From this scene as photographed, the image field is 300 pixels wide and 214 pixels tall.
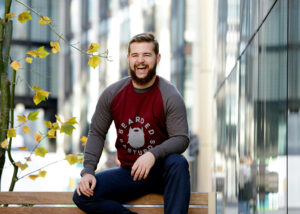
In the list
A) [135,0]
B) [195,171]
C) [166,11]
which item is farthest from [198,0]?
[195,171]

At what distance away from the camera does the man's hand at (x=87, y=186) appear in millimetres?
3104

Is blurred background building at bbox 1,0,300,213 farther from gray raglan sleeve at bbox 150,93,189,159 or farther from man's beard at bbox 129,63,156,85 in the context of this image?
man's beard at bbox 129,63,156,85

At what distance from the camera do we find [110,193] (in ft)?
10.4

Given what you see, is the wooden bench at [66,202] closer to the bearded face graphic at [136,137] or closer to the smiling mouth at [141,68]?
the bearded face graphic at [136,137]

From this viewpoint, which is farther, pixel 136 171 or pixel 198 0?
A: pixel 198 0

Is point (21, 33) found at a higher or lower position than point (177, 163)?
higher

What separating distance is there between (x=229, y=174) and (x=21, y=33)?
50.5 feet

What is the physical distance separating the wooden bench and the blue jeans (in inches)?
2.1

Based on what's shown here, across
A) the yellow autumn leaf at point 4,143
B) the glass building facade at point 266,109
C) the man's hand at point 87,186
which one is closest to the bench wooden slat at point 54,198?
the man's hand at point 87,186

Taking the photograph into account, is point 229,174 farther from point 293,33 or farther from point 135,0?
point 135,0

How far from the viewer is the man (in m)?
3.04

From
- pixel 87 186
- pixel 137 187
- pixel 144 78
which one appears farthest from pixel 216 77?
pixel 87 186

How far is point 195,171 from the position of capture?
18.2 metres

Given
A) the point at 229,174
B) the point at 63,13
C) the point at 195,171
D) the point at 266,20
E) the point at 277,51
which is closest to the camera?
the point at 277,51
